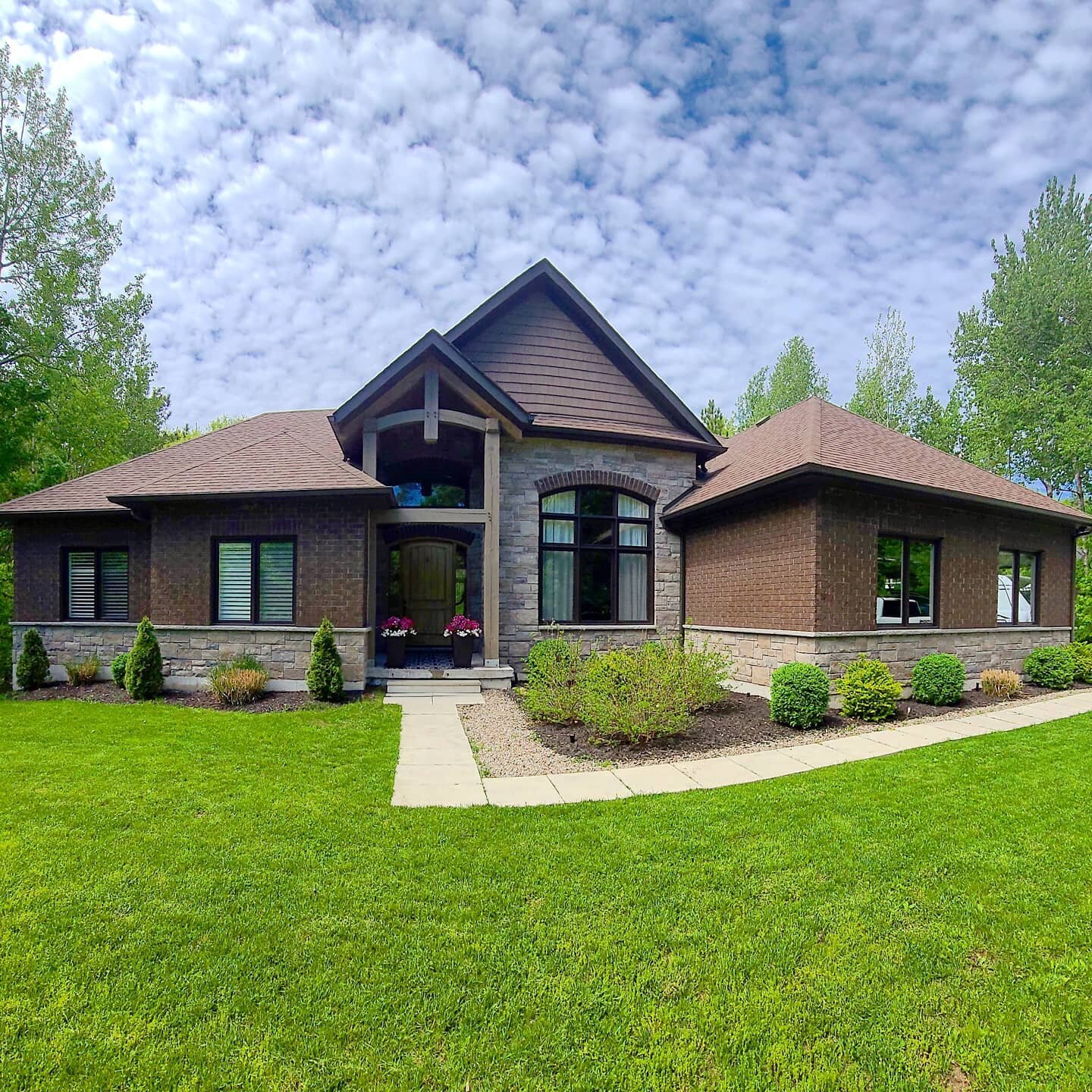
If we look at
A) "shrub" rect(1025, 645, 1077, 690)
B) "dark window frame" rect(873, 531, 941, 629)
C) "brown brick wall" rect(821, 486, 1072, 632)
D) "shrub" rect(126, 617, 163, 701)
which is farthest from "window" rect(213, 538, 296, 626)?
"shrub" rect(1025, 645, 1077, 690)

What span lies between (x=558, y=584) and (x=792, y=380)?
2534cm

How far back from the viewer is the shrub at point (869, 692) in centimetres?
823

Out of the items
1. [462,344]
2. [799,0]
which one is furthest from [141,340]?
[799,0]

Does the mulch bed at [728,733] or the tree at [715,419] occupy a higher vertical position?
the tree at [715,419]

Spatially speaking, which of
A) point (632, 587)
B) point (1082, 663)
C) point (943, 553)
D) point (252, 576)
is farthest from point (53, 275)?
point (1082, 663)

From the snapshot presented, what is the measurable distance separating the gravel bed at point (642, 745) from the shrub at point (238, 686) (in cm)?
339

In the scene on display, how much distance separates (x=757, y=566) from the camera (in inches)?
391

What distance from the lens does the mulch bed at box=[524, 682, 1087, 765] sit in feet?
21.7

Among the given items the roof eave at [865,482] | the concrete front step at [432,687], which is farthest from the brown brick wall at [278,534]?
the roof eave at [865,482]

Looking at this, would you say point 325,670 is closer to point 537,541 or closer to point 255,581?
point 255,581

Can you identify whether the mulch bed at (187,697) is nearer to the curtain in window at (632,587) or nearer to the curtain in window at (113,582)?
the curtain in window at (113,582)

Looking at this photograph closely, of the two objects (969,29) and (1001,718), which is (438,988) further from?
(969,29)

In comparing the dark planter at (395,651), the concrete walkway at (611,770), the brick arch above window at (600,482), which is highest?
the brick arch above window at (600,482)

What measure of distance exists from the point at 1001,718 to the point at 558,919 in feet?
27.2
